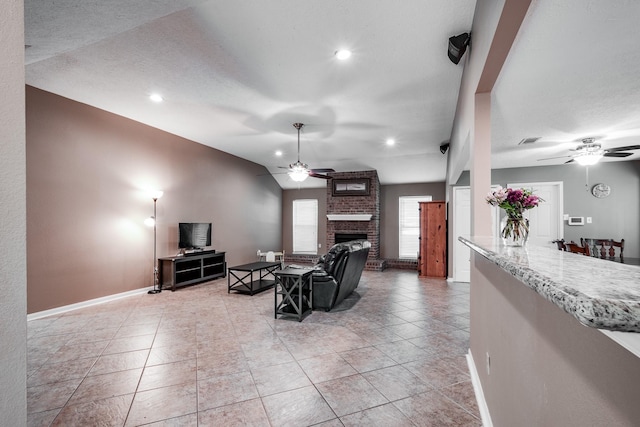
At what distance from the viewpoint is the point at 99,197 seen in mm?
4496

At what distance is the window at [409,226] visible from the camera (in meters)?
8.52

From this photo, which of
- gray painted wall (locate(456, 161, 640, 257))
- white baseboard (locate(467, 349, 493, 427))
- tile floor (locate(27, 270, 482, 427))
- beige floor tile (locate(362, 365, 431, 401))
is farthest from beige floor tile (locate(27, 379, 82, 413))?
gray painted wall (locate(456, 161, 640, 257))

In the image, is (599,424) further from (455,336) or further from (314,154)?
(314,154)

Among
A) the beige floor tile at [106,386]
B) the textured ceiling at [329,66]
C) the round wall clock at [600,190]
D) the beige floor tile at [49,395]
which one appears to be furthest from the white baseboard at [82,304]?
the round wall clock at [600,190]

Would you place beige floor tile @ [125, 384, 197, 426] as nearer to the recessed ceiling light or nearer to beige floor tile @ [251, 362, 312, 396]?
beige floor tile @ [251, 362, 312, 396]

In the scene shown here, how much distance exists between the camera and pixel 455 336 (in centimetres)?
329

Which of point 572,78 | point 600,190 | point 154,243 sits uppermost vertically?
point 572,78

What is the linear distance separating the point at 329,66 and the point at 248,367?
2.98m

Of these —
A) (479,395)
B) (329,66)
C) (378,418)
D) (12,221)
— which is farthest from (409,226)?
(12,221)

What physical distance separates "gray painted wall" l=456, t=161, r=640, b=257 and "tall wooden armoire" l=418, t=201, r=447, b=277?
185 centimetres

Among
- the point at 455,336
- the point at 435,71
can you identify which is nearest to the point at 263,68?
the point at 435,71

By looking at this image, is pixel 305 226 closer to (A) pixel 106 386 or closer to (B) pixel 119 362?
(B) pixel 119 362

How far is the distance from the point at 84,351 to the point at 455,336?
3.72 m

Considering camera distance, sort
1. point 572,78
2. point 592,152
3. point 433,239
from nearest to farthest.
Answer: point 572,78 → point 592,152 → point 433,239
